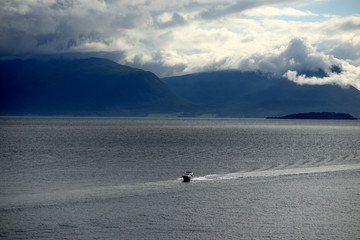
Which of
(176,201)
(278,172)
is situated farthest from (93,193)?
(278,172)

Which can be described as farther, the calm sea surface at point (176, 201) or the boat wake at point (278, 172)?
the boat wake at point (278, 172)

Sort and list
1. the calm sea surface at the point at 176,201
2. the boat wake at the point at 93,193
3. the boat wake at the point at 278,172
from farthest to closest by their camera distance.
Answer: the boat wake at the point at 278,172, the boat wake at the point at 93,193, the calm sea surface at the point at 176,201

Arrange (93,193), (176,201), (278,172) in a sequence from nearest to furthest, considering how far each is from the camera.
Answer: (176,201)
(93,193)
(278,172)

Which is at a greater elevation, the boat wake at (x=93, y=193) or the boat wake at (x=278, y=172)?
the boat wake at (x=93, y=193)

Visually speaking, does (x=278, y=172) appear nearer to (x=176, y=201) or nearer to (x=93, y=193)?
(x=176, y=201)

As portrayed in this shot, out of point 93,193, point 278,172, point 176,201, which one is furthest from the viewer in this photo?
point 278,172

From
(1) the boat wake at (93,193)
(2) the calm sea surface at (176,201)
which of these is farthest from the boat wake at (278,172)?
(2) the calm sea surface at (176,201)

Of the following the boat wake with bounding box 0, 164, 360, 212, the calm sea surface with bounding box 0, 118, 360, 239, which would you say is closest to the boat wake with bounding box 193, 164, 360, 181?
the boat wake with bounding box 0, 164, 360, 212

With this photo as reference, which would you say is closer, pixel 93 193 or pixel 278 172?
pixel 93 193

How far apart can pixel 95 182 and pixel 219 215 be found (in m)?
21.8

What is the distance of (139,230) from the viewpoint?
31469 mm

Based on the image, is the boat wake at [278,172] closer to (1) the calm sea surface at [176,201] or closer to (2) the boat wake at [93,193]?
(2) the boat wake at [93,193]

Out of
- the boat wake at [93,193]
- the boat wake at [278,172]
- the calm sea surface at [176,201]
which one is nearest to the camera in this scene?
the calm sea surface at [176,201]

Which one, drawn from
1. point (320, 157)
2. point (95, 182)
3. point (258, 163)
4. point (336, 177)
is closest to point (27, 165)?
point (95, 182)
